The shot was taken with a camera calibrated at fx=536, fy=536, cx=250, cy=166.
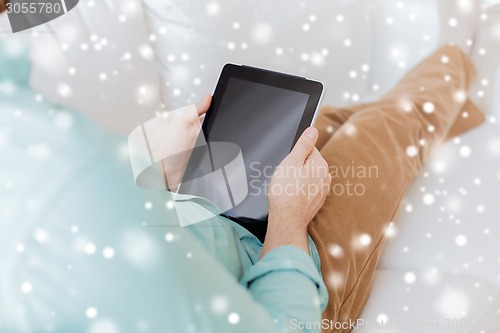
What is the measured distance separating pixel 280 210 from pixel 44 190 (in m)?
0.40

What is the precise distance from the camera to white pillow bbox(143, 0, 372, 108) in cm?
121

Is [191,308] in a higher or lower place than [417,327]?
higher

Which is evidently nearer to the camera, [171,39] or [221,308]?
[221,308]

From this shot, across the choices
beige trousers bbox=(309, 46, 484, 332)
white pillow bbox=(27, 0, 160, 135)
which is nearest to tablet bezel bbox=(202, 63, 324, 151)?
beige trousers bbox=(309, 46, 484, 332)

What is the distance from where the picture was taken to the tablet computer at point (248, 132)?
86 centimetres

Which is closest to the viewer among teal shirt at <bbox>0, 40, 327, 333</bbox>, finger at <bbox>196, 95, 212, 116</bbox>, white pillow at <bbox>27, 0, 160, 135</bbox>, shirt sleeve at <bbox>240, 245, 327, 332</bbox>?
teal shirt at <bbox>0, 40, 327, 333</bbox>

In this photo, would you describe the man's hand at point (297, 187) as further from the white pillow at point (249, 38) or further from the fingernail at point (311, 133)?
the white pillow at point (249, 38)

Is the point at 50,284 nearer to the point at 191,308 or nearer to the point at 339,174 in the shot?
the point at 191,308

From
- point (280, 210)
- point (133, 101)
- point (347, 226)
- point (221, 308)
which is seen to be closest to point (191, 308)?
point (221, 308)

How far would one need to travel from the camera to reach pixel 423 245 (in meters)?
0.97

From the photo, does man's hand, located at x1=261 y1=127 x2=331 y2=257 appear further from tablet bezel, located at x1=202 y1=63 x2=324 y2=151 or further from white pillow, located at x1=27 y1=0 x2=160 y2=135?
white pillow, located at x1=27 y1=0 x2=160 y2=135

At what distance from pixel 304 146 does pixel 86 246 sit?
0.42 m

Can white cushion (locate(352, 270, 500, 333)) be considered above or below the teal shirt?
below

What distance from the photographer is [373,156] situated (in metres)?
1.00
